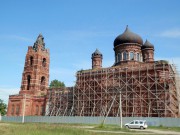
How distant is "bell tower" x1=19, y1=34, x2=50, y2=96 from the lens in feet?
158

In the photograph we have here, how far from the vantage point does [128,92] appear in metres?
33.3

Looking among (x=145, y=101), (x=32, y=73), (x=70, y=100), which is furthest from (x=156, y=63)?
(x=32, y=73)

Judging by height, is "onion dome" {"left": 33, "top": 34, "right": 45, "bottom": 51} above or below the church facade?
above

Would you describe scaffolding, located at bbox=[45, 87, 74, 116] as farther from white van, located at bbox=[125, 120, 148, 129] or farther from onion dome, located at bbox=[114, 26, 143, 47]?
white van, located at bbox=[125, 120, 148, 129]

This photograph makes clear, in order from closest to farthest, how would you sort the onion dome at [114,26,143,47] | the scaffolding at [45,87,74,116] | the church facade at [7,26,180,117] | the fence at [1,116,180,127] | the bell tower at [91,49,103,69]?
the fence at [1,116,180,127] → the church facade at [7,26,180,117] → the scaffolding at [45,87,74,116] → the onion dome at [114,26,143,47] → the bell tower at [91,49,103,69]

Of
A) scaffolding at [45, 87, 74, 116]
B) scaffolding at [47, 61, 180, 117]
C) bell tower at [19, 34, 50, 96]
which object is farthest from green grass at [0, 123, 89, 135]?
bell tower at [19, 34, 50, 96]

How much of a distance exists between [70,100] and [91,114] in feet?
18.8

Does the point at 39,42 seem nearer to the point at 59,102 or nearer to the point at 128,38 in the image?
the point at 59,102

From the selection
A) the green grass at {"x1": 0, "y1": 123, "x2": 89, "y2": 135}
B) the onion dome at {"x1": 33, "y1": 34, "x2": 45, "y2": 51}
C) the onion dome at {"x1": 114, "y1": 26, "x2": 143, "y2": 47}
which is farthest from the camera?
the onion dome at {"x1": 33, "y1": 34, "x2": 45, "y2": 51}

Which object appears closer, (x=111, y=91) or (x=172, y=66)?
(x=172, y=66)

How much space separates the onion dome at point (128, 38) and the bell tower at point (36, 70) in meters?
17.3

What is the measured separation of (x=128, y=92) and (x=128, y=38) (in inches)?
463

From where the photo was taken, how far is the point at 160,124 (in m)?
27.9

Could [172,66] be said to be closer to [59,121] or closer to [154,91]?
[154,91]
